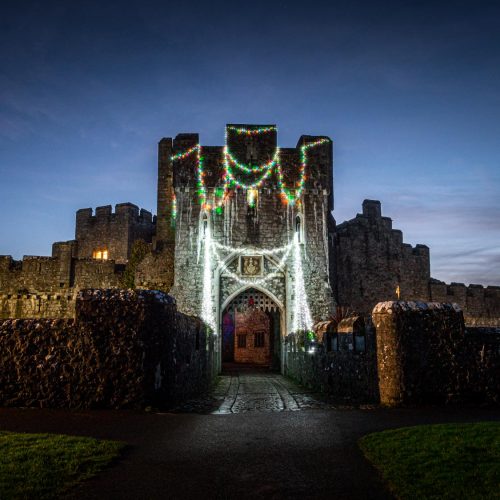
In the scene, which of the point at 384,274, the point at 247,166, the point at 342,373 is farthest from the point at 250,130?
the point at 342,373

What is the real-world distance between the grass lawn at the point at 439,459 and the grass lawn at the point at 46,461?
6.63 ft

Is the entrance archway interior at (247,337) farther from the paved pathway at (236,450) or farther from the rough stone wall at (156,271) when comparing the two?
the paved pathway at (236,450)

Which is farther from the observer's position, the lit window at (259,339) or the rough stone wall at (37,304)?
the lit window at (259,339)

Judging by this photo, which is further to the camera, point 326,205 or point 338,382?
point 326,205

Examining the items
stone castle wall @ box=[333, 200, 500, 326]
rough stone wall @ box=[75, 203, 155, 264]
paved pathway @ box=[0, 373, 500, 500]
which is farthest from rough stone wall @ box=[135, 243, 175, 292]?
paved pathway @ box=[0, 373, 500, 500]

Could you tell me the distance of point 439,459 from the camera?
11.6 ft

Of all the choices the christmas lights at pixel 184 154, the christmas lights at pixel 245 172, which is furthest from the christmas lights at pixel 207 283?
the christmas lights at pixel 184 154

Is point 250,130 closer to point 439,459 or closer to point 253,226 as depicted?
point 253,226

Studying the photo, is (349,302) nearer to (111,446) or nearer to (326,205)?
(326,205)

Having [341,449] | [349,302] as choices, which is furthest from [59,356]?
[349,302]

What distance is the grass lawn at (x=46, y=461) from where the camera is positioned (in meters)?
2.94

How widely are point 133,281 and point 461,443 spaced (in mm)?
20744

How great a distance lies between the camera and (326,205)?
→ 2103 centimetres

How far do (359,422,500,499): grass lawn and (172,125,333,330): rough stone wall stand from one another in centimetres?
1561
